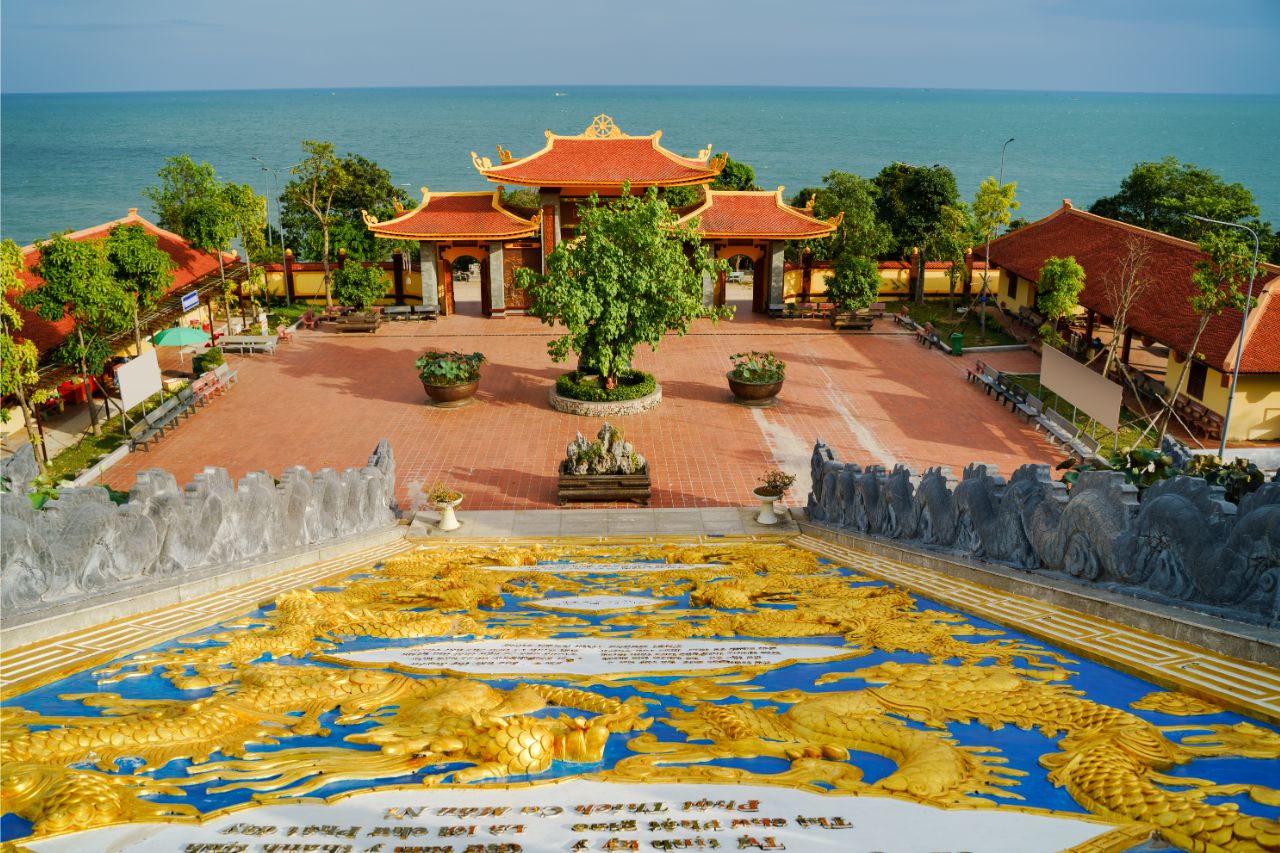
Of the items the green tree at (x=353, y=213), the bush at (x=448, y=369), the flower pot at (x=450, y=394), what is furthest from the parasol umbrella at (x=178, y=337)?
the green tree at (x=353, y=213)

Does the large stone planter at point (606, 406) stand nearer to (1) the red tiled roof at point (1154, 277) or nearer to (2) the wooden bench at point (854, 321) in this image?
(2) the wooden bench at point (854, 321)

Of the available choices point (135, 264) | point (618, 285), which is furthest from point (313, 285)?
point (618, 285)

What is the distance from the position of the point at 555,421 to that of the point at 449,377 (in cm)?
319

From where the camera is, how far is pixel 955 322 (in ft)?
125

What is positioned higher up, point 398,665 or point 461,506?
point 398,665

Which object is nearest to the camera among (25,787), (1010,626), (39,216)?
(25,787)

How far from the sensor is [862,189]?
43.4 m

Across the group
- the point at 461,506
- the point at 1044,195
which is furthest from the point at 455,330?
the point at 1044,195

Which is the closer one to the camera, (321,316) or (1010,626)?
(1010,626)

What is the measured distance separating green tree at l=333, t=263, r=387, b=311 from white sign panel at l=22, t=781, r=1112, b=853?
32745 millimetres

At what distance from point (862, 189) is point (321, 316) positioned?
23341 millimetres

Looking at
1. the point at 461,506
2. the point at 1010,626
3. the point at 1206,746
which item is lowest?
the point at 461,506

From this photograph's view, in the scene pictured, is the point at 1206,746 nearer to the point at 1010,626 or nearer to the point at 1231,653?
the point at 1231,653

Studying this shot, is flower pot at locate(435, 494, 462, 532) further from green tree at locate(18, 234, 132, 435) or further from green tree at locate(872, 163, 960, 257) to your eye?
green tree at locate(872, 163, 960, 257)
